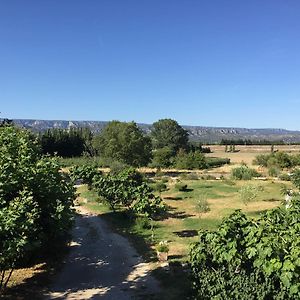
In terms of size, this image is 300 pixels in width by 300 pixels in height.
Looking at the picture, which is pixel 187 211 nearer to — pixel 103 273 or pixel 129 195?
pixel 129 195

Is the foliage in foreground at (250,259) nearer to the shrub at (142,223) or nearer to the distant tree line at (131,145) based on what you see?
the shrub at (142,223)

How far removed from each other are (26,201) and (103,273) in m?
4.92

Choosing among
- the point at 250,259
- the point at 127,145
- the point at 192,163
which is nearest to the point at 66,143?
the point at 127,145

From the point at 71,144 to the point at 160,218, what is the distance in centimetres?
5497

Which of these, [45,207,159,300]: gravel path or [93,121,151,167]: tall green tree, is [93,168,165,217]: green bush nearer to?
[45,207,159,300]: gravel path

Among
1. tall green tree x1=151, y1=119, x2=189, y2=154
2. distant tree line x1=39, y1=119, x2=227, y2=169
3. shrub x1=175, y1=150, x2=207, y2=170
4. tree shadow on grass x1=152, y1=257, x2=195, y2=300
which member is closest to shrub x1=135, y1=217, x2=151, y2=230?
tree shadow on grass x1=152, y1=257, x2=195, y2=300

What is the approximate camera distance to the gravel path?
12.4 meters

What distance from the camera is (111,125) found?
2240 inches

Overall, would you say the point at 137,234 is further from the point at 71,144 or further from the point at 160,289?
the point at 71,144

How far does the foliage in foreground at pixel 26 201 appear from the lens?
379 inches

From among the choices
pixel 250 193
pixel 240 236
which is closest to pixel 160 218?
pixel 250 193

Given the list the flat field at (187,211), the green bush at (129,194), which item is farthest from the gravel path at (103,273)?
the green bush at (129,194)

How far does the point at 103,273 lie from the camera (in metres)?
14.3

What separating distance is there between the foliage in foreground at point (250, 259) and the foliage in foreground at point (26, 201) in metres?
4.64
